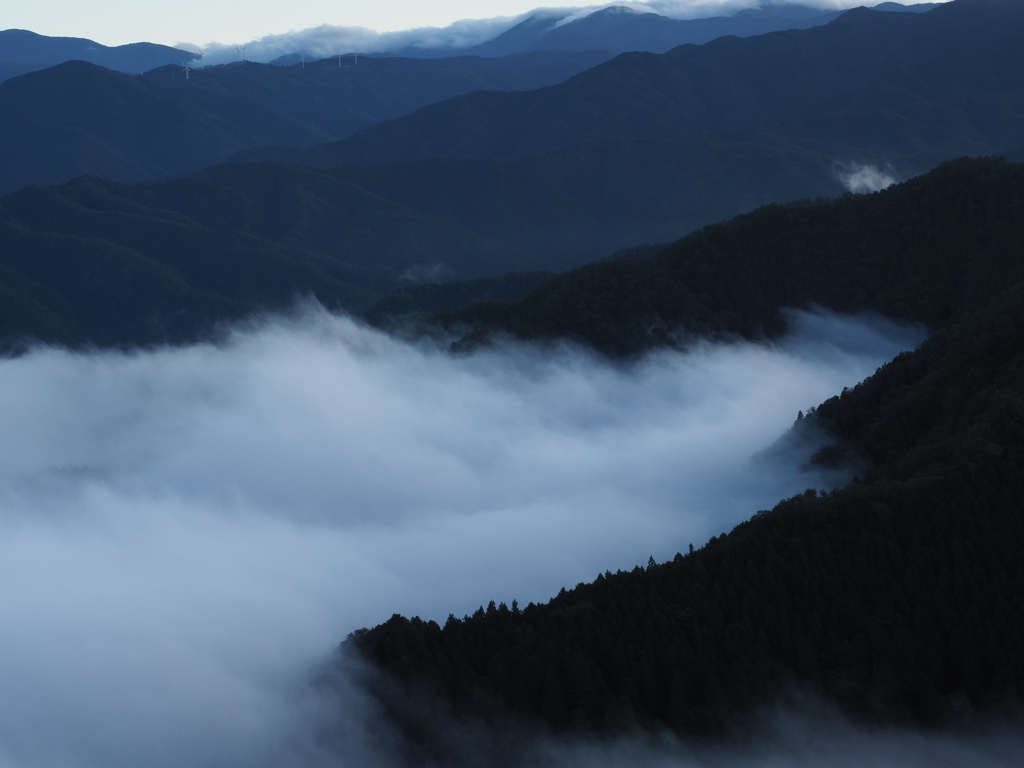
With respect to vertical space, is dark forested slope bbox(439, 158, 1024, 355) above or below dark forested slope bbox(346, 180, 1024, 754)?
above

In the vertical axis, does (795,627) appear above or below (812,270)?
below

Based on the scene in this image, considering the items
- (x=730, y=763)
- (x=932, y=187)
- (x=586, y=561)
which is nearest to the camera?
(x=730, y=763)

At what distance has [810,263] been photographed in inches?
4899

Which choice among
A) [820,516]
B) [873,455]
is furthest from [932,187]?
[820,516]

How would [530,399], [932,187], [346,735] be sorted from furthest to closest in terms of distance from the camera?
[530,399] < [932,187] < [346,735]

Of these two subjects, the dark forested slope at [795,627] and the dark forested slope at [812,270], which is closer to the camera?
the dark forested slope at [795,627]

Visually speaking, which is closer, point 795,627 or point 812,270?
point 795,627

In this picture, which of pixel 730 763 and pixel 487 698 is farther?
pixel 487 698

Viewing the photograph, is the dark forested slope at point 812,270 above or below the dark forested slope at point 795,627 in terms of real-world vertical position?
above

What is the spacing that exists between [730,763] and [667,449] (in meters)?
85.2

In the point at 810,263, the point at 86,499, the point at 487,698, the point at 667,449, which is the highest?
the point at 86,499

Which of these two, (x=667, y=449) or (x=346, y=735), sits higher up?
(x=667, y=449)

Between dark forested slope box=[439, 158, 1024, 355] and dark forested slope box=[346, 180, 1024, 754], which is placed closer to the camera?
dark forested slope box=[346, 180, 1024, 754]

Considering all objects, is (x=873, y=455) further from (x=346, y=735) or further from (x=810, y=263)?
(x=810, y=263)
